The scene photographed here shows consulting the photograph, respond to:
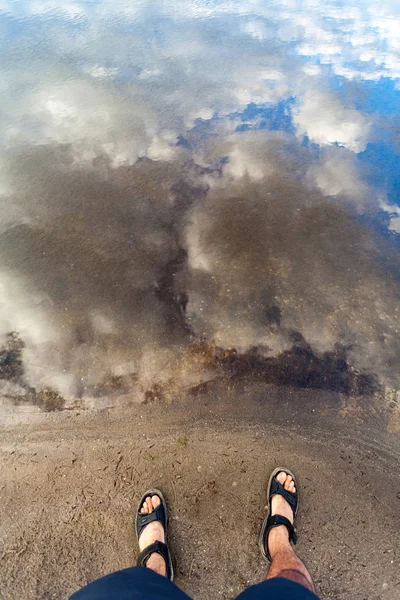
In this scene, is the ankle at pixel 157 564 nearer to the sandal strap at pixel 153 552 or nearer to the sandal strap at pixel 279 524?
the sandal strap at pixel 153 552

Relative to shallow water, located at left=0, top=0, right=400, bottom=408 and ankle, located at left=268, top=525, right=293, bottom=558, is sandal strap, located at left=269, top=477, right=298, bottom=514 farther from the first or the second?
shallow water, located at left=0, top=0, right=400, bottom=408

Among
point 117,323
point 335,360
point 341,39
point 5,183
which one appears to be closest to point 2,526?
point 117,323

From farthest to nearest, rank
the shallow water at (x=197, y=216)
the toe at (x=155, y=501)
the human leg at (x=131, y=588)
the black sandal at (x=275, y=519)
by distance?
the shallow water at (x=197, y=216), the toe at (x=155, y=501), the black sandal at (x=275, y=519), the human leg at (x=131, y=588)

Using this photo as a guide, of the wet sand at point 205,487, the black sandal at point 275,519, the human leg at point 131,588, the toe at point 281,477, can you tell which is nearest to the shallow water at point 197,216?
the wet sand at point 205,487

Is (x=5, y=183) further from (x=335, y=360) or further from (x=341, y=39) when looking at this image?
(x=341, y=39)

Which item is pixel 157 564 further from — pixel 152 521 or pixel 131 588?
pixel 131 588

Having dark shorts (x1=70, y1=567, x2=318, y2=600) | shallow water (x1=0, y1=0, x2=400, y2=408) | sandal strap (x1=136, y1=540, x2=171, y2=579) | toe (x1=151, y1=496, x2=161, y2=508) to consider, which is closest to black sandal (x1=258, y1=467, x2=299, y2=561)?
dark shorts (x1=70, y1=567, x2=318, y2=600)
